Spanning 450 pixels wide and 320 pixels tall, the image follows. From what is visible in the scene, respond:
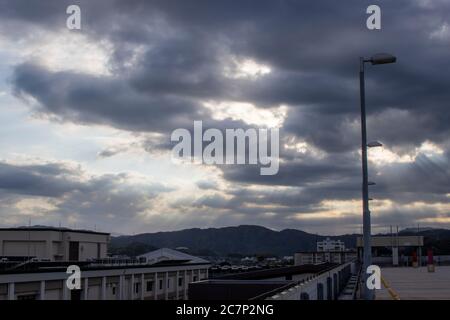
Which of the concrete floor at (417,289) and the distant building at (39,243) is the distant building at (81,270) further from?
the concrete floor at (417,289)

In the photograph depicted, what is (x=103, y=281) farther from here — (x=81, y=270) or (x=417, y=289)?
(x=417, y=289)

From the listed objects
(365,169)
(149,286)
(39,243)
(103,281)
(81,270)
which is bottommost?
(149,286)

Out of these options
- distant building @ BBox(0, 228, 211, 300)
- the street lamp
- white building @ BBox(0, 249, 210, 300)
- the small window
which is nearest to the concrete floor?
the street lamp

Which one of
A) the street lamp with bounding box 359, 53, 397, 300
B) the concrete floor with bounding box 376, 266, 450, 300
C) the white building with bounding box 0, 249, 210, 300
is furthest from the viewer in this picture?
the white building with bounding box 0, 249, 210, 300

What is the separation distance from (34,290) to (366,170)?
105ft

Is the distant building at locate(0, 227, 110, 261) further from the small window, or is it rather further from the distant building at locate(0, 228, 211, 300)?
the small window

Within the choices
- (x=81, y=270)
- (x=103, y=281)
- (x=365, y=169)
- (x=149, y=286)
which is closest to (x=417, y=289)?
(x=365, y=169)

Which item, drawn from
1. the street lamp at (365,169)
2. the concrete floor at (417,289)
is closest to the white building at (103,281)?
the concrete floor at (417,289)

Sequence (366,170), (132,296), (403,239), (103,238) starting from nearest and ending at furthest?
(366,170) → (132,296) → (103,238) → (403,239)

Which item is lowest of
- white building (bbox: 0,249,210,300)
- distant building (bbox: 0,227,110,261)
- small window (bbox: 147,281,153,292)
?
small window (bbox: 147,281,153,292)

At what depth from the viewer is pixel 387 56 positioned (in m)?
22.4
